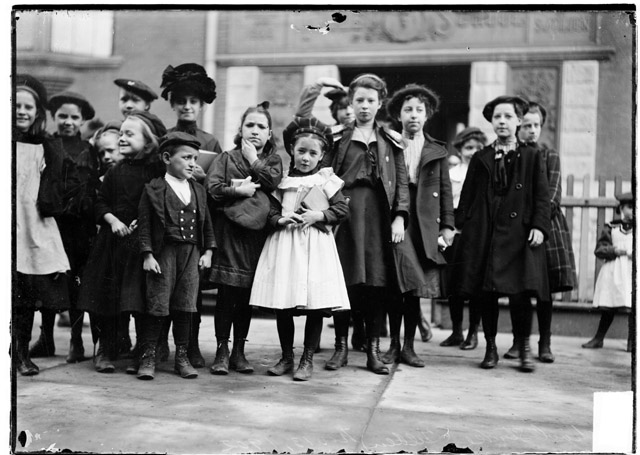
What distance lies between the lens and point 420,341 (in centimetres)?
618

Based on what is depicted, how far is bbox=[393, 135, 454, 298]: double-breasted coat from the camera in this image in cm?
486

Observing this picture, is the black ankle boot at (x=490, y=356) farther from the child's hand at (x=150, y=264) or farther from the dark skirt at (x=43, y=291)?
the dark skirt at (x=43, y=291)

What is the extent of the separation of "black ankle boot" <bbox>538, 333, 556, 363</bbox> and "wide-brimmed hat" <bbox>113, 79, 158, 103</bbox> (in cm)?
326

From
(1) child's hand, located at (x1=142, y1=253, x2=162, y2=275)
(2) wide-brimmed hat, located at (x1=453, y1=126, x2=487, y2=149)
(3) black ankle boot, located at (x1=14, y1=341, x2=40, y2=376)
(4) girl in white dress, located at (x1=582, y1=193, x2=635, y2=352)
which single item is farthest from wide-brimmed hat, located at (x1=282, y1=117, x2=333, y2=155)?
(4) girl in white dress, located at (x1=582, y1=193, x2=635, y2=352)

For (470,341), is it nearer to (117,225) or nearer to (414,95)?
(414,95)

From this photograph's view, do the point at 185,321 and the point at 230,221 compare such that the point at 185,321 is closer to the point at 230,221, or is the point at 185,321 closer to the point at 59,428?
the point at 230,221

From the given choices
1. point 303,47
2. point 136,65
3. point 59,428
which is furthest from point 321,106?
point 59,428

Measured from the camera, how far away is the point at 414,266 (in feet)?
16.0

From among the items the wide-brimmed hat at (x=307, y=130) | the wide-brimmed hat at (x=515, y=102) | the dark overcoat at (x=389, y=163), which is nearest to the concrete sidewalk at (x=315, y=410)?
the dark overcoat at (x=389, y=163)

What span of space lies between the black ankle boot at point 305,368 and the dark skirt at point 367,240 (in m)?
0.53

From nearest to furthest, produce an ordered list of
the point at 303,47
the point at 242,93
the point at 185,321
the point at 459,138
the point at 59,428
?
the point at 59,428
the point at 185,321
the point at 459,138
the point at 303,47
the point at 242,93

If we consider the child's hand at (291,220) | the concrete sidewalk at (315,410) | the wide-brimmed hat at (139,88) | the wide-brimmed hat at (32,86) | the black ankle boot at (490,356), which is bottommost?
the concrete sidewalk at (315,410)

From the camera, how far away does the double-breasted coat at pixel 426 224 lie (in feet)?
15.9

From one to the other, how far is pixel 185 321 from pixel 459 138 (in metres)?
3.41
